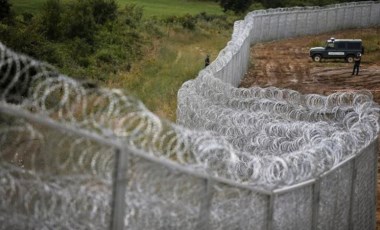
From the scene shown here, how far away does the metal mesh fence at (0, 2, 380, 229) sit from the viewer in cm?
427

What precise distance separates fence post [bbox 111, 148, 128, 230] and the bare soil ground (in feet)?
70.7

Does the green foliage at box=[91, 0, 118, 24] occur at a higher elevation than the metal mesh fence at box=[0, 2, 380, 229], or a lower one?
lower

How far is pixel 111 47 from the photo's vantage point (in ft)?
105

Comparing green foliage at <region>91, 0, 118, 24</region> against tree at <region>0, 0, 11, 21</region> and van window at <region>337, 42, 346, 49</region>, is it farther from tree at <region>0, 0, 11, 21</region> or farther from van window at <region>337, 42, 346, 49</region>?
van window at <region>337, 42, 346, 49</region>

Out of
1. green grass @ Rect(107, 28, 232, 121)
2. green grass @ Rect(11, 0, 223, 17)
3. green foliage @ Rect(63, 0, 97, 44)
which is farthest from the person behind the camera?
green grass @ Rect(11, 0, 223, 17)

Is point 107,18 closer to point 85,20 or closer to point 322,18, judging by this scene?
point 85,20

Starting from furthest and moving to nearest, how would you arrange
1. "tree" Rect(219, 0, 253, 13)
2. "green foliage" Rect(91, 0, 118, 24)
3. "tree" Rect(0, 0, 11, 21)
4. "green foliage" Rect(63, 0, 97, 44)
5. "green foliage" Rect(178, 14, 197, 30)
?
"tree" Rect(219, 0, 253, 13) < "green foliage" Rect(178, 14, 197, 30) < "green foliage" Rect(91, 0, 118, 24) < "green foliage" Rect(63, 0, 97, 44) < "tree" Rect(0, 0, 11, 21)

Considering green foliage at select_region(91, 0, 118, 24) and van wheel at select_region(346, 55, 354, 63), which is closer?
van wheel at select_region(346, 55, 354, 63)

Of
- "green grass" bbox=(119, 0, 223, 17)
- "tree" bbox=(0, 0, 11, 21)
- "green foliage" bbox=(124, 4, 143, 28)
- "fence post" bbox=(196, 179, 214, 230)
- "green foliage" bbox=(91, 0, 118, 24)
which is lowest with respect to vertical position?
"green grass" bbox=(119, 0, 223, 17)

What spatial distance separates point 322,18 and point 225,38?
8450mm

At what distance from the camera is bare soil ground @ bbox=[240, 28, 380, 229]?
92.6ft

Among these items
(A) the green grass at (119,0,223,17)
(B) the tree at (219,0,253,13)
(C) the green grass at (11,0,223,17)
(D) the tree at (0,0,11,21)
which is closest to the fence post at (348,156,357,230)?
(D) the tree at (0,0,11,21)

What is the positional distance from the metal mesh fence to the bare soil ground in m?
17.3

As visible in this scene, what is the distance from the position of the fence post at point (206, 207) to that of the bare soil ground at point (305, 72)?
20.7 meters
